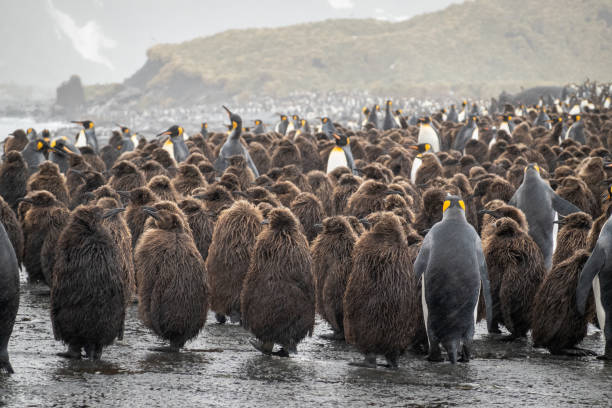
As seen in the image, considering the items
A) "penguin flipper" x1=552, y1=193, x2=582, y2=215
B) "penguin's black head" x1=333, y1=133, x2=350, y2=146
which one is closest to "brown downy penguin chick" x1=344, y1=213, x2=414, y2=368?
"penguin flipper" x1=552, y1=193, x2=582, y2=215

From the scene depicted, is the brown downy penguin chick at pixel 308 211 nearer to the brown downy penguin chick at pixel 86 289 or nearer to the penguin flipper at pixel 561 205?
the penguin flipper at pixel 561 205

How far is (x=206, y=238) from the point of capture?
21.6ft

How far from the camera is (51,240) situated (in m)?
6.30

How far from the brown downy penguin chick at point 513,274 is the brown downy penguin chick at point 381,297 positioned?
1101 millimetres

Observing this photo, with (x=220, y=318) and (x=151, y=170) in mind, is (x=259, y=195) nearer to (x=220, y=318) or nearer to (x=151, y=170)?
(x=220, y=318)

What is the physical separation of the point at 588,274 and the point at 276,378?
2.34 meters

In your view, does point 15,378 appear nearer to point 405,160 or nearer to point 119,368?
point 119,368

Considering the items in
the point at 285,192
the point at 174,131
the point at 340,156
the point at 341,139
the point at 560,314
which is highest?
the point at 174,131

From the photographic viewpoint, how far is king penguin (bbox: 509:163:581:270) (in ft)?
25.1

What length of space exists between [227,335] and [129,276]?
901 mm

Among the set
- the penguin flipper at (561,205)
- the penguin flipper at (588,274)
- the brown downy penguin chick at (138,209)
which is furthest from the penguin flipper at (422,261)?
the penguin flipper at (561,205)

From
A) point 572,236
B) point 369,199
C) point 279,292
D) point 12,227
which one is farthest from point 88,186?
point 572,236

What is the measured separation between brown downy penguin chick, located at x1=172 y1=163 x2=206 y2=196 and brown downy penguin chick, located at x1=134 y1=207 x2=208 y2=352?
3.37m

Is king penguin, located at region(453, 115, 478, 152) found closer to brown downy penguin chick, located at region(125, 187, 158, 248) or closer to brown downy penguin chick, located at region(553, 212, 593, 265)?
brown downy penguin chick, located at region(553, 212, 593, 265)
